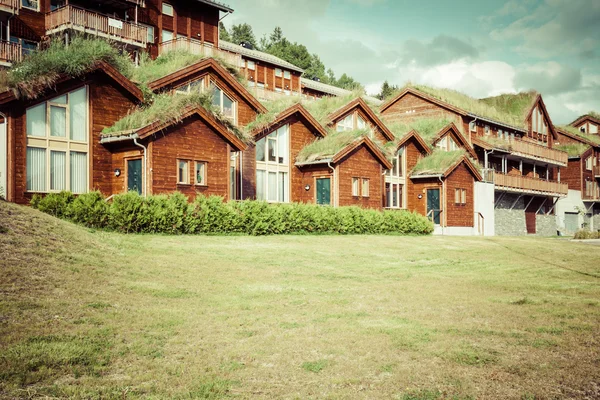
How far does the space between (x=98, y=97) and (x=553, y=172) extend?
50.8m

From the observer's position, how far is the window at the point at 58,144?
21391mm

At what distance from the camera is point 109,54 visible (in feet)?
77.8

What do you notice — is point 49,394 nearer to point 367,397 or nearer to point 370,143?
point 367,397

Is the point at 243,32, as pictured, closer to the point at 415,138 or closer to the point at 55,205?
the point at 415,138

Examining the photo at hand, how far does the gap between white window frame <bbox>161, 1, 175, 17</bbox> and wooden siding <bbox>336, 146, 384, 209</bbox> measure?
22.0m

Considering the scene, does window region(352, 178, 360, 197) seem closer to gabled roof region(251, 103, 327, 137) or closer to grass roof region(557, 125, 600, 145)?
gabled roof region(251, 103, 327, 137)

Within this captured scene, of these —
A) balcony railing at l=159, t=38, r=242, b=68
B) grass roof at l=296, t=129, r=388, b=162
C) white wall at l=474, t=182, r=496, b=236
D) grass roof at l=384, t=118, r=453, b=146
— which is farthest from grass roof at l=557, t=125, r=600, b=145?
balcony railing at l=159, t=38, r=242, b=68

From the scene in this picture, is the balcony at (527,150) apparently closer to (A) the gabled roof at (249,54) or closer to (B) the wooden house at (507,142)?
(B) the wooden house at (507,142)

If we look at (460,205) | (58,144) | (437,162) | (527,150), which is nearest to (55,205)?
(58,144)

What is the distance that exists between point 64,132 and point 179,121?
15.0 feet

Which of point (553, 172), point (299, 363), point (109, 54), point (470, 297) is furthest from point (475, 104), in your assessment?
point (299, 363)

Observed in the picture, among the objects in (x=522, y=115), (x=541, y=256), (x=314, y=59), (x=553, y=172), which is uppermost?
(x=314, y=59)

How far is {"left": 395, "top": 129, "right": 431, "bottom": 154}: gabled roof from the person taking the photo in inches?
1484

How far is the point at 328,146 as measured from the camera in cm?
3088
